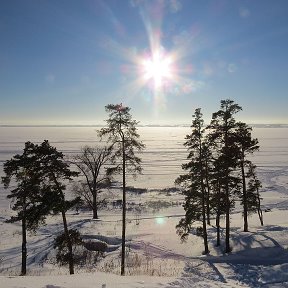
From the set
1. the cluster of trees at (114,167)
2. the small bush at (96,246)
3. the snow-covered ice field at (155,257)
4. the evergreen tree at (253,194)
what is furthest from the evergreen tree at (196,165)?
the small bush at (96,246)

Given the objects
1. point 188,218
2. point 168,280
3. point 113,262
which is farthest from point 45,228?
point 168,280

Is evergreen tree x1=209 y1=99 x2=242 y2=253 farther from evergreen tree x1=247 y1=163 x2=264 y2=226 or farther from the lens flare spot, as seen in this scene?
the lens flare spot

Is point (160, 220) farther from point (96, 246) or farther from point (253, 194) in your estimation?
point (253, 194)

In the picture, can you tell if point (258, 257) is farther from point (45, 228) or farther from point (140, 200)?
point (140, 200)

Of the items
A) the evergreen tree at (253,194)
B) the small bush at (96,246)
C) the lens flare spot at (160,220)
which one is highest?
the evergreen tree at (253,194)

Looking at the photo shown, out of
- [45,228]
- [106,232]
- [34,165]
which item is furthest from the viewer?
[45,228]

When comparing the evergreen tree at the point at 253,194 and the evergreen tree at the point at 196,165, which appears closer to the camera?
the evergreen tree at the point at 196,165

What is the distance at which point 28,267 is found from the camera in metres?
26.3

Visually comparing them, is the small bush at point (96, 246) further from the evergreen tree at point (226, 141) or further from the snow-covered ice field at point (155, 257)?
the evergreen tree at point (226, 141)

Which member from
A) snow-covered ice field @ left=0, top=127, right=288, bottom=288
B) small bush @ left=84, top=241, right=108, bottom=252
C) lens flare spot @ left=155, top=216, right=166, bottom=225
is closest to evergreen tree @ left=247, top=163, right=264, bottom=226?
snow-covered ice field @ left=0, top=127, right=288, bottom=288

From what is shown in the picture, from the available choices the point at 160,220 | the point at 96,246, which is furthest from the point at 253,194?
the point at 160,220

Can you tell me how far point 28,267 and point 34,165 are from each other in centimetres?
1069

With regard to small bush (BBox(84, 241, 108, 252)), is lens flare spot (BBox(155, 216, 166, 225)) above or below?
above

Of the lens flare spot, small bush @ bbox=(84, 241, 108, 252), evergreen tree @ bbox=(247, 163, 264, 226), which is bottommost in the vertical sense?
small bush @ bbox=(84, 241, 108, 252)
